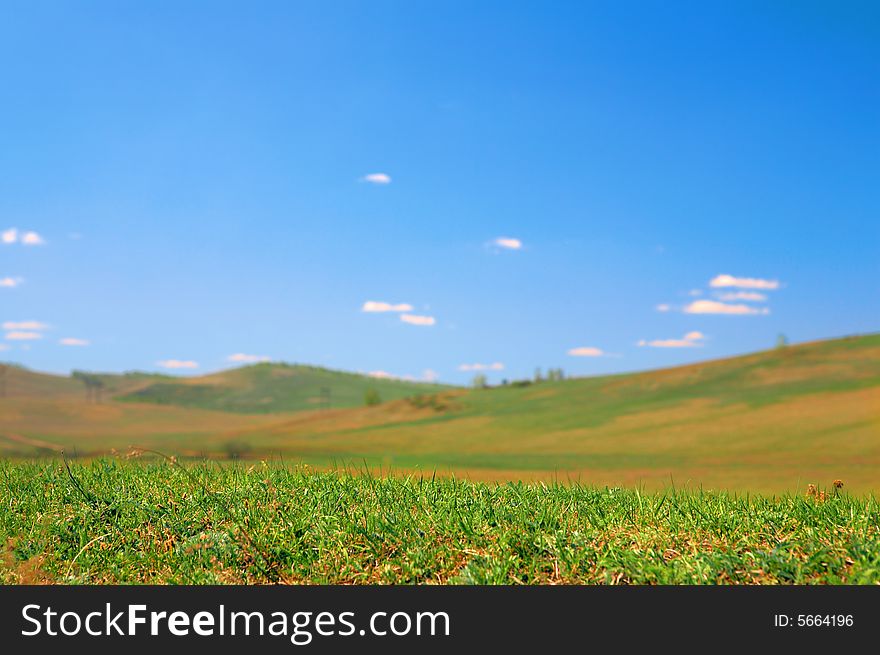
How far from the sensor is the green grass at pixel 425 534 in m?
5.13

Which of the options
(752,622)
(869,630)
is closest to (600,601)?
(752,622)

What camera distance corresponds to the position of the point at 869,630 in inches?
173

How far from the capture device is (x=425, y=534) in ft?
18.8

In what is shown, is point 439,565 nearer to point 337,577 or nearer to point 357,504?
point 337,577

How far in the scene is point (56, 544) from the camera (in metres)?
6.20

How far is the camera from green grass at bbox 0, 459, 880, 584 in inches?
202

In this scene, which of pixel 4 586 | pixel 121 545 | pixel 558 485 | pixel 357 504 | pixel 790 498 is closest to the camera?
pixel 4 586

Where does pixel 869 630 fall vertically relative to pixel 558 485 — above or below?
below

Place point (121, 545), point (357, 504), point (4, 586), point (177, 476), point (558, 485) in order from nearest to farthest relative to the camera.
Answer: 1. point (4, 586)
2. point (121, 545)
3. point (357, 504)
4. point (558, 485)
5. point (177, 476)

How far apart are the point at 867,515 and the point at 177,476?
651 centimetres

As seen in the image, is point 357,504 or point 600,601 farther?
point 357,504

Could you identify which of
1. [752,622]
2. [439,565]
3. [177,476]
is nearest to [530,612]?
[439,565]

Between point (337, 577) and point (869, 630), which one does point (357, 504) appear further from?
point (869, 630)

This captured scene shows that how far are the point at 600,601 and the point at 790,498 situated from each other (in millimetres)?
3378
